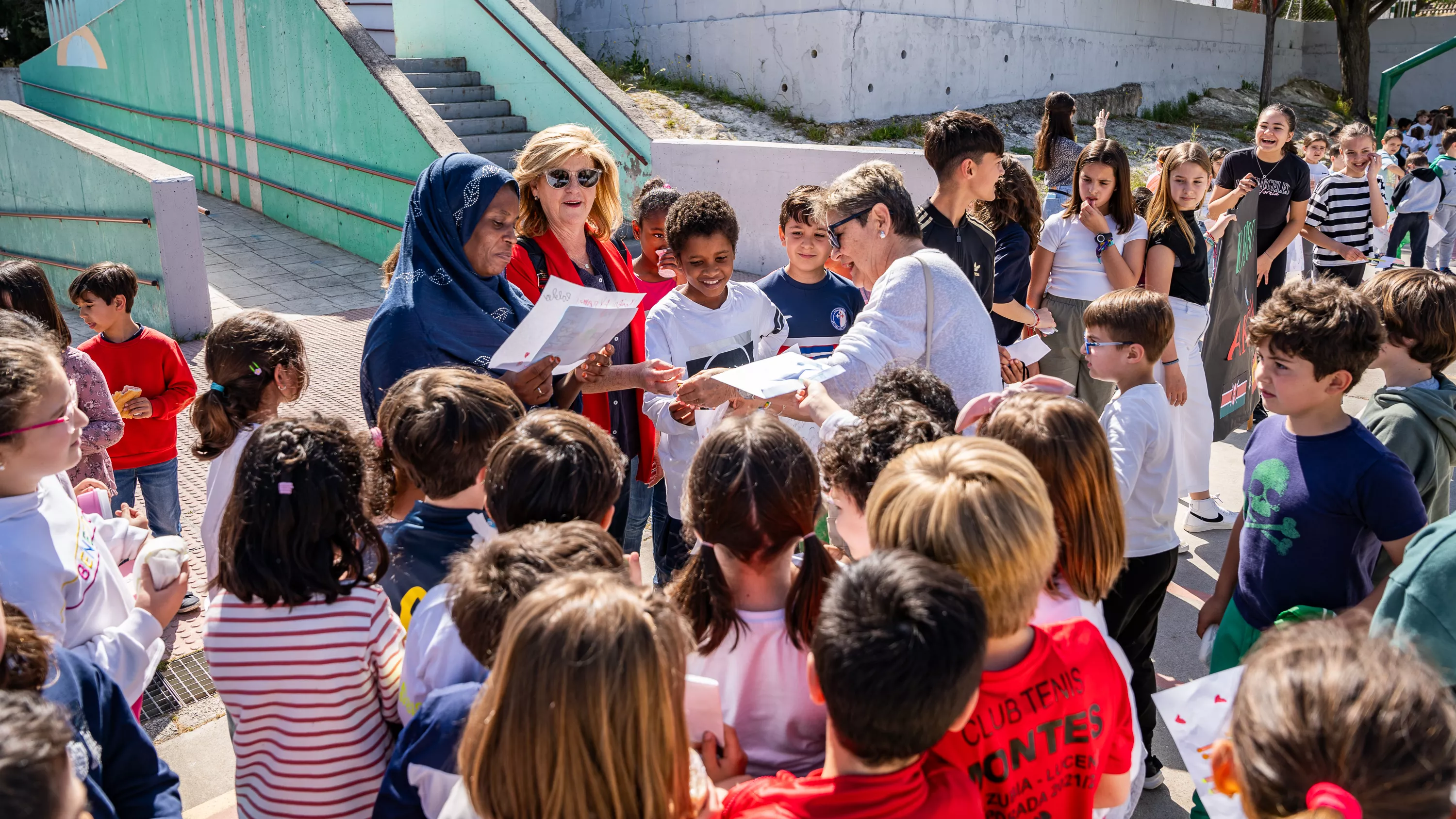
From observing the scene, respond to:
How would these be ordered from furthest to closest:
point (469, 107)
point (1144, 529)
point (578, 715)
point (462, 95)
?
1. point (462, 95)
2. point (469, 107)
3. point (1144, 529)
4. point (578, 715)

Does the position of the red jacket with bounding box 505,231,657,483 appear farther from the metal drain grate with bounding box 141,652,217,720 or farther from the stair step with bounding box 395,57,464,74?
the stair step with bounding box 395,57,464,74

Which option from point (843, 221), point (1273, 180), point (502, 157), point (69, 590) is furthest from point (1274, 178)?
point (502, 157)

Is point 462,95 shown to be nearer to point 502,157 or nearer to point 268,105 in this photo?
point 502,157

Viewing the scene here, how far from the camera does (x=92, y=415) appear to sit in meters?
3.44

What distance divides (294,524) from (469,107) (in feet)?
36.3

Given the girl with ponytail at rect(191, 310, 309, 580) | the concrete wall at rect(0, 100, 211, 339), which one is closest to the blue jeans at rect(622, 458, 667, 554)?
the girl with ponytail at rect(191, 310, 309, 580)

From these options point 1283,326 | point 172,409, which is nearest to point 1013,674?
point 1283,326

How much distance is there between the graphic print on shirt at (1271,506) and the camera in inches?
95.8

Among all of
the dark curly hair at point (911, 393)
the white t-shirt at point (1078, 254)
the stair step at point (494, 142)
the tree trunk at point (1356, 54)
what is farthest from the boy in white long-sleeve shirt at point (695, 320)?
the tree trunk at point (1356, 54)

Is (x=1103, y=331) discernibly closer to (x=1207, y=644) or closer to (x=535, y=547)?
(x=1207, y=644)

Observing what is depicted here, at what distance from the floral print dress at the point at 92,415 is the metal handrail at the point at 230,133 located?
6522 mm

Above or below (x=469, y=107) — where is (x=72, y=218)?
below

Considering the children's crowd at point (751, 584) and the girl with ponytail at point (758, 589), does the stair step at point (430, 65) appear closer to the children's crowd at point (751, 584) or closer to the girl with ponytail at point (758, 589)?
the children's crowd at point (751, 584)

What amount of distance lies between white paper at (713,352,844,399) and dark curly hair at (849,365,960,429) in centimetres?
22
